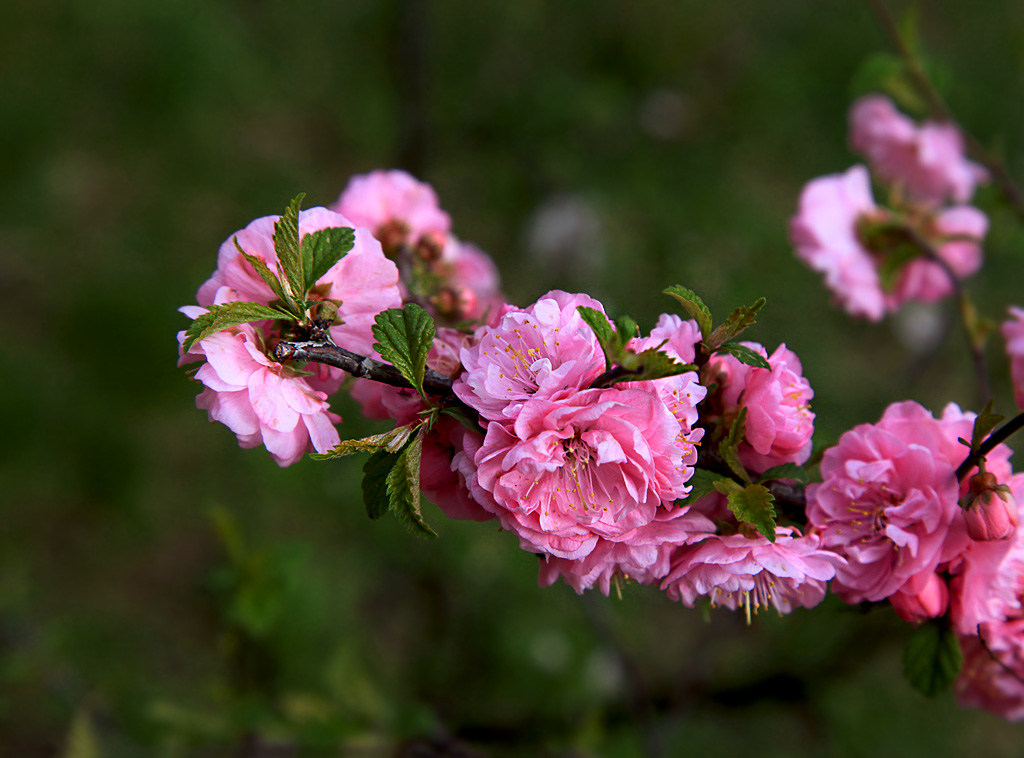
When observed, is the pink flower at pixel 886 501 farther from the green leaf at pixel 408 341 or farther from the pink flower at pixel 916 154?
the pink flower at pixel 916 154

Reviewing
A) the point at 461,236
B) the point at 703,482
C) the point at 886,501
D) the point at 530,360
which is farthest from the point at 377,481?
the point at 461,236

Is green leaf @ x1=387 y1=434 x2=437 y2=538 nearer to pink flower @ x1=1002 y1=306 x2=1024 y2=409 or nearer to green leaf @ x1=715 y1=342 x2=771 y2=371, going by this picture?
green leaf @ x1=715 y1=342 x2=771 y2=371

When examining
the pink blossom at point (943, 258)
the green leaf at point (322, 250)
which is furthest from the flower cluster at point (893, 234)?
the green leaf at point (322, 250)

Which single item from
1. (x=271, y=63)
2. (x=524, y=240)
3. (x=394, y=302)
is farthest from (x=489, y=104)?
(x=394, y=302)

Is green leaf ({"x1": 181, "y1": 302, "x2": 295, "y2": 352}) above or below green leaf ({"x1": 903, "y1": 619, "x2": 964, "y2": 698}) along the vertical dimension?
above

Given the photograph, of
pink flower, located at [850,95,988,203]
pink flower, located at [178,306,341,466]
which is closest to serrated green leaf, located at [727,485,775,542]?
pink flower, located at [178,306,341,466]

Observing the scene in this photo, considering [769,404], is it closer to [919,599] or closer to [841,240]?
[919,599]
